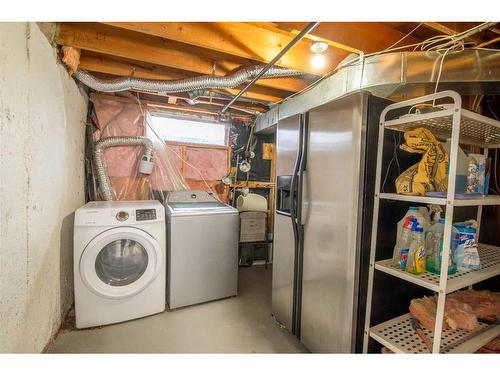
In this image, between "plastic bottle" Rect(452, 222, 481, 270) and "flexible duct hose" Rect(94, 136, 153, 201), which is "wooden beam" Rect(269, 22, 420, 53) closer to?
"plastic bottle" Rect(452, 222, 481, 270)

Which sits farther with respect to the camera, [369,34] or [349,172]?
[369,34]

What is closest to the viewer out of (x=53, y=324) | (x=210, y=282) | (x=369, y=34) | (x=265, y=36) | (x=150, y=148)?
(x=369, y=34)

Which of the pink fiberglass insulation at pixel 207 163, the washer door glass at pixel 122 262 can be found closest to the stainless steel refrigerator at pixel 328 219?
the washer door glass at pixel 122 262

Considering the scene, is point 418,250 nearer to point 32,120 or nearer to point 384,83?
point 384,83

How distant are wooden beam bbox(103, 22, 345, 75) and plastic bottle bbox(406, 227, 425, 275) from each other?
1.38 meters

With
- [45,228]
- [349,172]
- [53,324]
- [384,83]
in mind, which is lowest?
[53,324]

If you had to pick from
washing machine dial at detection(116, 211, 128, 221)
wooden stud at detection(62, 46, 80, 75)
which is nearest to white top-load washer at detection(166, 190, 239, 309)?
washing machine dial at detection(116, 211, 128, 221)

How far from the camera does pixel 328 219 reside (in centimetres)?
151

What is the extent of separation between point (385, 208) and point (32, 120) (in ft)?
7.02

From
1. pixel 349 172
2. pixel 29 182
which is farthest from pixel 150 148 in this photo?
pixel 349 172

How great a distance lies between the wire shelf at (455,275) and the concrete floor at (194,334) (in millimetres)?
969

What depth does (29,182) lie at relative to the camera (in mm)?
1362

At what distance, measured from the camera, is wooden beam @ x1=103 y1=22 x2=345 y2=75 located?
143cm
